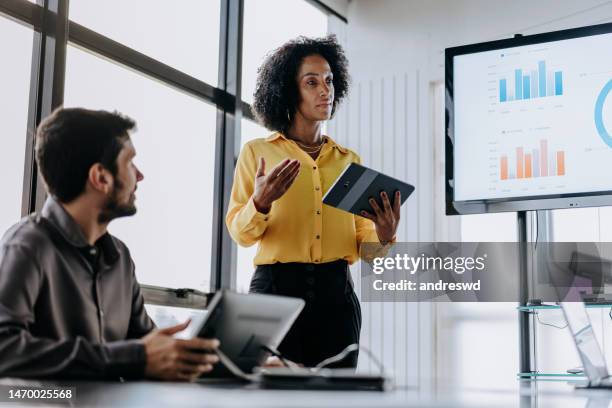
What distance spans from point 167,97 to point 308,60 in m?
1.31

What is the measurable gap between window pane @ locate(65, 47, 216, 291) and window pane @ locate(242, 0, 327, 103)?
394 millimetres

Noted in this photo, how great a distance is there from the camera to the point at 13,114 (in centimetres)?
298

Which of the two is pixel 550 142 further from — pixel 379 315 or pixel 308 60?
pixel 379 315

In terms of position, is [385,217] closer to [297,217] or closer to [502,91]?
[297,217]

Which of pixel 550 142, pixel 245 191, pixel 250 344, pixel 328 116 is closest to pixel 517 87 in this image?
pixel 550 142

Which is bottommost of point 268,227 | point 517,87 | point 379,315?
point 379,315

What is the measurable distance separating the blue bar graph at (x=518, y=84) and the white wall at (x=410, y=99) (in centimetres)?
151

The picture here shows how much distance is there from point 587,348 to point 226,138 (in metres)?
2.69

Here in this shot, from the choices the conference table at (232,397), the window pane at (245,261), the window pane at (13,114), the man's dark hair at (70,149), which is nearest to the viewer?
the conference table at (232,397)

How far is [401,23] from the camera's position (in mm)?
4672

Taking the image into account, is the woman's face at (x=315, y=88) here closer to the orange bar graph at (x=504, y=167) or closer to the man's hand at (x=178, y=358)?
the orange bar graph at (x=504, y=167)

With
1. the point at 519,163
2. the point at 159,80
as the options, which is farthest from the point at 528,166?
the point at 159,80

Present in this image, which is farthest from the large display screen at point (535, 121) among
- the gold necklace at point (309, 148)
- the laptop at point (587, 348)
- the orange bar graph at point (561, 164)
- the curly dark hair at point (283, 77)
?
the laptop at point (587, 348)

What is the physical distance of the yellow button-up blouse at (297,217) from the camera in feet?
7.25
